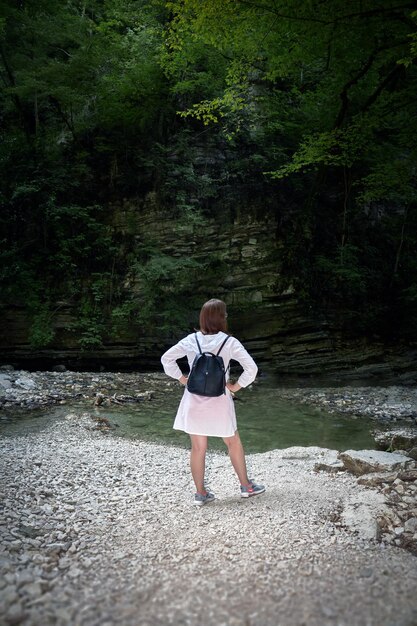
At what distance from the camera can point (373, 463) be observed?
464 centimetres

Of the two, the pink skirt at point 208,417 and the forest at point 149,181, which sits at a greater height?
the forest at point 149,181

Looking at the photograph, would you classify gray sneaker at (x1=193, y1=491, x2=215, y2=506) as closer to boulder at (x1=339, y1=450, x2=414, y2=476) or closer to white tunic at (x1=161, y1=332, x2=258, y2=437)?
white tunic at (x1=161, y1=332, x2=258, y2=437)

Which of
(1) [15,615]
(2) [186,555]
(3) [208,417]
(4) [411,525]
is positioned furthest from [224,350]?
(1) [15,615]

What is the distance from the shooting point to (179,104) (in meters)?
14.7

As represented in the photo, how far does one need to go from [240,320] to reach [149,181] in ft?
21.0

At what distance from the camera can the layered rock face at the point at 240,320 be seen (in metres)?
13.4

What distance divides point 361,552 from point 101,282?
1278 cm

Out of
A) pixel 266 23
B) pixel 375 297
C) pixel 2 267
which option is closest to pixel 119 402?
pixel 2 267

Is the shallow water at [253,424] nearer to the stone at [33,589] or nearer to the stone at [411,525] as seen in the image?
the stone at [411,525]

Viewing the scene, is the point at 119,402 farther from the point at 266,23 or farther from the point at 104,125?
the point at 104,125

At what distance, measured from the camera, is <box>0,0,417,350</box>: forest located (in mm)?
13242

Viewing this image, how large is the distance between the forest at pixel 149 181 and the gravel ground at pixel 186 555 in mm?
9767

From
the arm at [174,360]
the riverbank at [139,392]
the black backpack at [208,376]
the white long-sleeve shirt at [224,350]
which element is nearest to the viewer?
the black backpack at [208,376]

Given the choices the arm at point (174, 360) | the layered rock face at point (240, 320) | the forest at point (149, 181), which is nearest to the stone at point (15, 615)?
the arm at point (174, 360)
